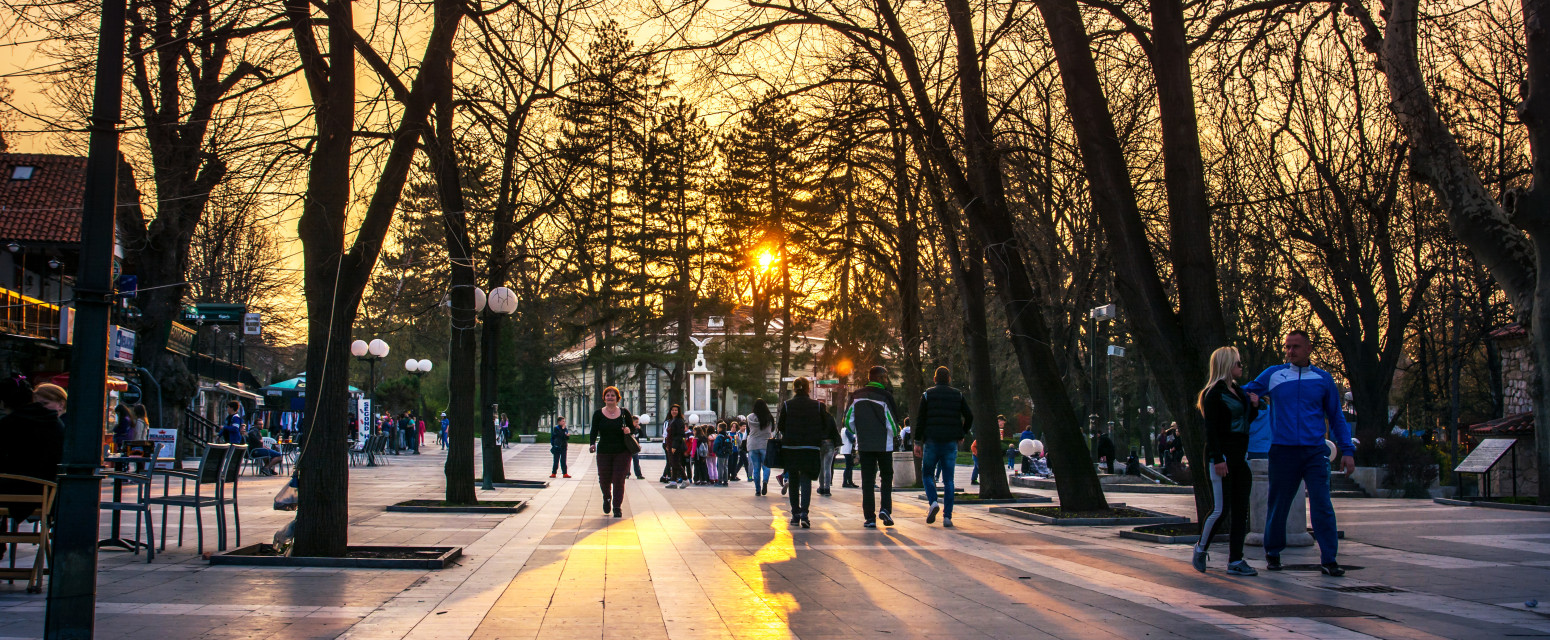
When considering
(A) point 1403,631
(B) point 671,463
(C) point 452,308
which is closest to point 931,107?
(C) point 452,308

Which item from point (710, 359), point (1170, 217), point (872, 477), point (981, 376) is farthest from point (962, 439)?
point (710, 359)

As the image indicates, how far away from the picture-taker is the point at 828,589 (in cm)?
795

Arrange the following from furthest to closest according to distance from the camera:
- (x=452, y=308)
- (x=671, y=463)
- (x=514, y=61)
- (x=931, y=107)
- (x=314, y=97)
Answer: (x=671, y=463) → (x=452, y=308) → (x=931, y=107) → (x=514, y=61) → (x=314, y=97)

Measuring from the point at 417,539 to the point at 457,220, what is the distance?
11.1 ft

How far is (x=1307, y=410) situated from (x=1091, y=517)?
5431mm

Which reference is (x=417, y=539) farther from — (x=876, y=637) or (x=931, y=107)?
(x=931, y=107)

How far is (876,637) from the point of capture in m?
5.98

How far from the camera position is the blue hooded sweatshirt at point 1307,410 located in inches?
341

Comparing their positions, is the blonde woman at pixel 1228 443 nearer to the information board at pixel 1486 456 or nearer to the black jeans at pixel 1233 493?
the black jeans at pixel 1233 493

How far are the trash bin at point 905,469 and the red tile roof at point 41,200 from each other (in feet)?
80.6

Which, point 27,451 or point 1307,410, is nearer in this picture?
point 27,451

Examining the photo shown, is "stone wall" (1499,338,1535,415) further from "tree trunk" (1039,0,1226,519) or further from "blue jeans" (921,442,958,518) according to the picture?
"blue jeans" (921,442,958,518)

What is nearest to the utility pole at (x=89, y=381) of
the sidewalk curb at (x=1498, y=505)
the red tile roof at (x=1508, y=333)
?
the sidewalk curb at (x=1498, y=505)

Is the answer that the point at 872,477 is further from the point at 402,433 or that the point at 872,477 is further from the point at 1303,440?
the point at 402,433
